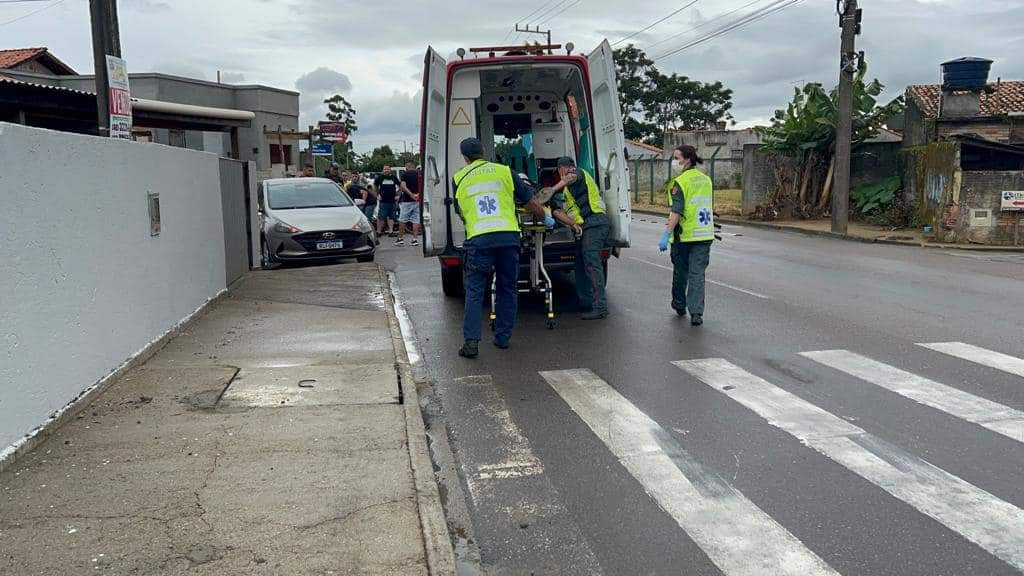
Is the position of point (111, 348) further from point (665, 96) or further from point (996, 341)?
point (665, 96)

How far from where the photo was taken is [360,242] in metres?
14.9

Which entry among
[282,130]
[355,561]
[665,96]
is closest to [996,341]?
[355,561]

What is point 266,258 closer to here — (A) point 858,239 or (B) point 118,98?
(B) point 118,98

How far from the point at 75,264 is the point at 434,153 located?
4608mm

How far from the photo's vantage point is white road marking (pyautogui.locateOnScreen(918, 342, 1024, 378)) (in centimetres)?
714

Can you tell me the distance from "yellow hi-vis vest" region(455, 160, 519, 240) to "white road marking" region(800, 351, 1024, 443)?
2833mm

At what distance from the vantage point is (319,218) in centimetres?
1484

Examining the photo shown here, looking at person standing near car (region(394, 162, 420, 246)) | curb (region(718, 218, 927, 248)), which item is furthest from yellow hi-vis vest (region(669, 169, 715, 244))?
person standing near car (region(394, 162, 420, 246))

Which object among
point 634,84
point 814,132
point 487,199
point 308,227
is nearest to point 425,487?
point 487,199

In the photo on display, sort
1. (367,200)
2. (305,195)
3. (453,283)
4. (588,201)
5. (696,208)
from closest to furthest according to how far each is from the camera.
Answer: (696,208) → (588,201) → (453,283) → (305,195) → (367,200)

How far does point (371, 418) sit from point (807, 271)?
9800 mm

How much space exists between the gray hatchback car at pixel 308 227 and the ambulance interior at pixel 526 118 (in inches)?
A: 125

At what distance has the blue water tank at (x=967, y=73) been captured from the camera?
82.6 feet

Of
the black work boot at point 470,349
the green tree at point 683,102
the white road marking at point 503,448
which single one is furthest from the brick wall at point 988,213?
the green tree at point 683,102
